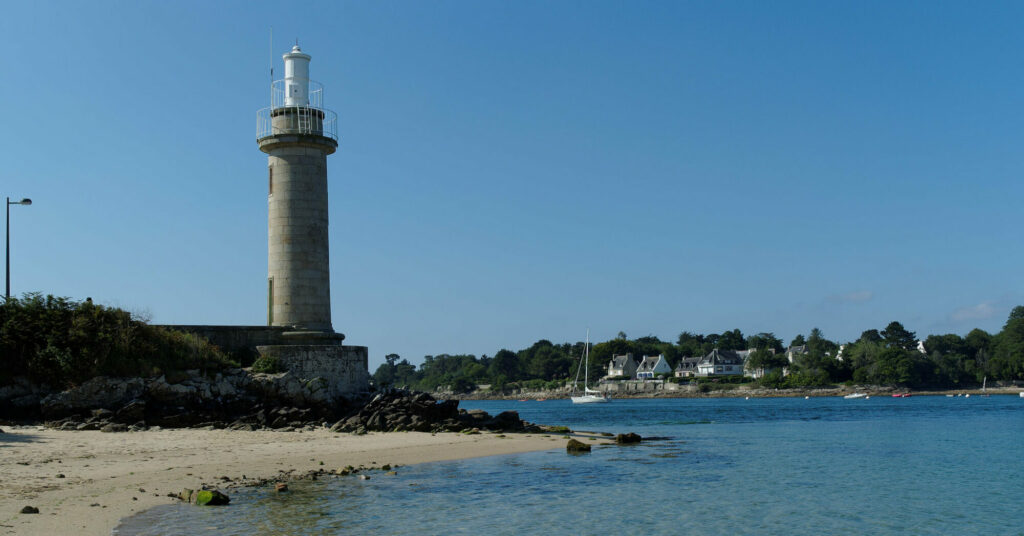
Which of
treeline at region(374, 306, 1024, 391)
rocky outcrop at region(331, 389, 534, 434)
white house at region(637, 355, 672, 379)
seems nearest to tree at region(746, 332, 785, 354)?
treeline at region(374, 306, 1024, 391)

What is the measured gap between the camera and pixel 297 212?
100 feet

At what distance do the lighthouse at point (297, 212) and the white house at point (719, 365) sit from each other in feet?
382

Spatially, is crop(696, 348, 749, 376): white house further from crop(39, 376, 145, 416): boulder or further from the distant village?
crop(39, 376, 145, 416): boulder

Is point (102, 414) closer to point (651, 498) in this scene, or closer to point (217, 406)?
point (217, 406)

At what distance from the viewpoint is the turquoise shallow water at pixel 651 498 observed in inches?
535

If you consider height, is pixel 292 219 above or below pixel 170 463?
above

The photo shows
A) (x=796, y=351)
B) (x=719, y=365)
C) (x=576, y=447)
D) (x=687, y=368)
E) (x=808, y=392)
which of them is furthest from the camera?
(x=796, y=351)

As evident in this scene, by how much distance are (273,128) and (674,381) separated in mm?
110965

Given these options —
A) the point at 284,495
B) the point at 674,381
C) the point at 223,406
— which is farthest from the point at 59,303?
the point at 674,381

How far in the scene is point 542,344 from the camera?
17450cm

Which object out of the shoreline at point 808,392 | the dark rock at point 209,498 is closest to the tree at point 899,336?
the shoreline at point 808,392

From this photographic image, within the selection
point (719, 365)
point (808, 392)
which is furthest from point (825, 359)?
point (719, 365)

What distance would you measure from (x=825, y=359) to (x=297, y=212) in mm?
106831

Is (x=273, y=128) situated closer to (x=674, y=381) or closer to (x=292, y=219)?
(x=292, y=219)
